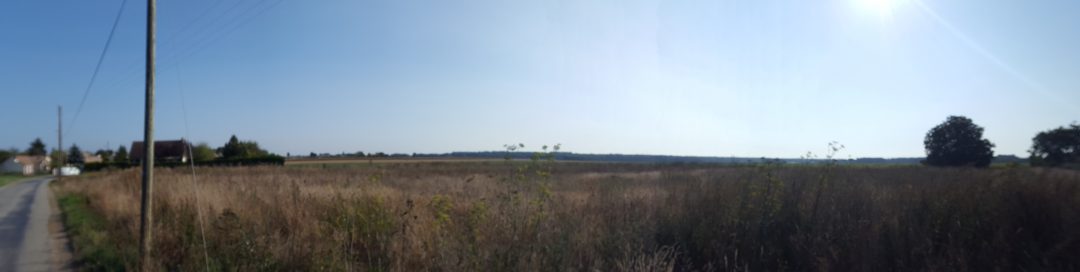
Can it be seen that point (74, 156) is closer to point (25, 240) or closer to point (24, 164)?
point (24, 164)

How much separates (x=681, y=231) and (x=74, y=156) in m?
112

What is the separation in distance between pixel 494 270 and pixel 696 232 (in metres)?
3.37

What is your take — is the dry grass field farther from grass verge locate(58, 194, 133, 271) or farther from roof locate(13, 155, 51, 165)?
roof locate(13, 155, 51, 165)

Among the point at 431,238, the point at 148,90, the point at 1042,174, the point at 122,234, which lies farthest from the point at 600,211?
the point at 122,234

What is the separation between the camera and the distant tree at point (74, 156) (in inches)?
3452

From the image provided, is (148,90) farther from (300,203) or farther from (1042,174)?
(1042,174)

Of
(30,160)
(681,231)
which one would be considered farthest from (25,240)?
(30,160)

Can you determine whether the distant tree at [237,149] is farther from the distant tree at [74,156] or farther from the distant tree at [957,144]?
the distant tree at [957,144]

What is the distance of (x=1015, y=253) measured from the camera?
6.67 metres

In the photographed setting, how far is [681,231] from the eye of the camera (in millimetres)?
8344

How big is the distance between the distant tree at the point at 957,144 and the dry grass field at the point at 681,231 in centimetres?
1017

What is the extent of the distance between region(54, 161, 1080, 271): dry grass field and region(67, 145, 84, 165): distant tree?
327ft

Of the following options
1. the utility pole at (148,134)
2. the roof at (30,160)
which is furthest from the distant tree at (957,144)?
the roof at (30,160)

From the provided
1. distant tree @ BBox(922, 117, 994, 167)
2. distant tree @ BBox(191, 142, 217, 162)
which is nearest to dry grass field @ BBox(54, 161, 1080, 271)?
distant tree @ BBox(922, 117, 994, 167)
